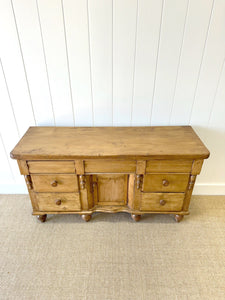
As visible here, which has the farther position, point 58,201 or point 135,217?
point 135,217

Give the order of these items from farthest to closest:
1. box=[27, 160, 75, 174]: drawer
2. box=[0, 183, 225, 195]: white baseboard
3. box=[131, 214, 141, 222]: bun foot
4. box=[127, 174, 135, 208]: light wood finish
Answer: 1. box=[0, 183, 225, 195]: white baseboard
2. box=[131, 214, 141, 222]: bun foot
3. box=[127, 174, 135, 208]: light wood finish
4. box=[27, 160, 75, 174]: drawer

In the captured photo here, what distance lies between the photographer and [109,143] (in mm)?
1336

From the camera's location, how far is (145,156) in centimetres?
124

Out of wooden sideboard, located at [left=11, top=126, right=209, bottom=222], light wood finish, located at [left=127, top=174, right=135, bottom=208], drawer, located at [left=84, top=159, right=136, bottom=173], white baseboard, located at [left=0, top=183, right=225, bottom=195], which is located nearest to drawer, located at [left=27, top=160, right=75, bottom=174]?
wooden sideboard, located at [left=11, top=126, right=209, bottom=222]

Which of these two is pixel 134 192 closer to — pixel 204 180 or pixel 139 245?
pixel 139 245

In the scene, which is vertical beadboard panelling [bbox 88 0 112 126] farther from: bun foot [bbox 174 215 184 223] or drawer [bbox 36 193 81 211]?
bun foot [bbox 174 215 184 223]

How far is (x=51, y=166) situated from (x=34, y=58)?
720 millimetres

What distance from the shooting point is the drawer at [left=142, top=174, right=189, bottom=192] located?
136 centimetres

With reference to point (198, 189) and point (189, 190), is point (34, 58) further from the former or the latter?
point (198, 189)

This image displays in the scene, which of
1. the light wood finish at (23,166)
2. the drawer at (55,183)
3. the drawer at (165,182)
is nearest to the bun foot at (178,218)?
the drawer at (165,182)

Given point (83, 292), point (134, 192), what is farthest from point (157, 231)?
point (83, 292)

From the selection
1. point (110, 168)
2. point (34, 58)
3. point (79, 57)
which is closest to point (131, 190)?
point (110, 168)

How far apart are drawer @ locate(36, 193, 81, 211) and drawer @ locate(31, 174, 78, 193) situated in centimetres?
5

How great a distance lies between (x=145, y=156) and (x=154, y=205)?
0.45 metres
